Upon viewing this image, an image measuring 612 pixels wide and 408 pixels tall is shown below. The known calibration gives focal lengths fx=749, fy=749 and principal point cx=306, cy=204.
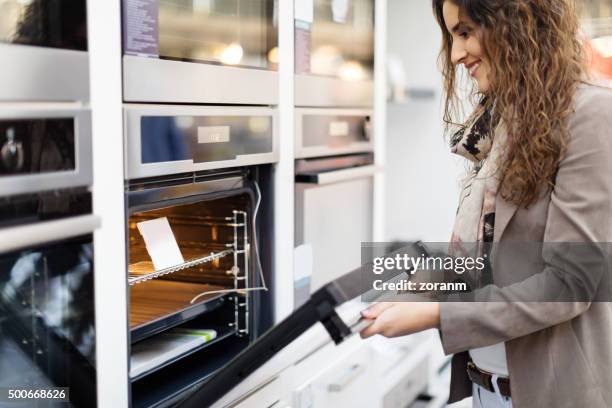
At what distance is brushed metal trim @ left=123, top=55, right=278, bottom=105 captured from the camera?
4.36ft

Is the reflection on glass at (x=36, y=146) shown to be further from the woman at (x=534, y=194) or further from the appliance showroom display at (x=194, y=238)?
the woman at (x=534, y=194)

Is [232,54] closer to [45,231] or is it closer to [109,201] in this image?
[109,201]

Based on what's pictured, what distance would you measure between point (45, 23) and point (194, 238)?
81 centimetres

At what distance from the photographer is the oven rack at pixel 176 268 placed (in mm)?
1488

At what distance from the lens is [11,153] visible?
1104 millimetres

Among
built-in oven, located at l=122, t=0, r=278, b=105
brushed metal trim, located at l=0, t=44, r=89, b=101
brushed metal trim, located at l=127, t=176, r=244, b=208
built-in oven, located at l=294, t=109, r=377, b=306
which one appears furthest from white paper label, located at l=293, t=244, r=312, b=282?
Answer: brushed metal trim, located at l=0, t=44, r=89, b=101

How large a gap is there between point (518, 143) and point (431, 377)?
2.03m

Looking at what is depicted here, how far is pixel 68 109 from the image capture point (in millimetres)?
1173

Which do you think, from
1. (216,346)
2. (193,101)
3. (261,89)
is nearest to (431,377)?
(216,346)

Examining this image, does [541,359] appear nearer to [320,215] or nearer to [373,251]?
[320,215]

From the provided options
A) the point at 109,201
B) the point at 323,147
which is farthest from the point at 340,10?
the point at 109,201

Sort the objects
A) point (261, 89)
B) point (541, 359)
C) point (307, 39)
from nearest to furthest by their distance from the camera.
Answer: point (541, 359), point (261, 89), point (307, 39)

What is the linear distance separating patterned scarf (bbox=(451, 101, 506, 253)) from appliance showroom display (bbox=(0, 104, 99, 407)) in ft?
2.23
